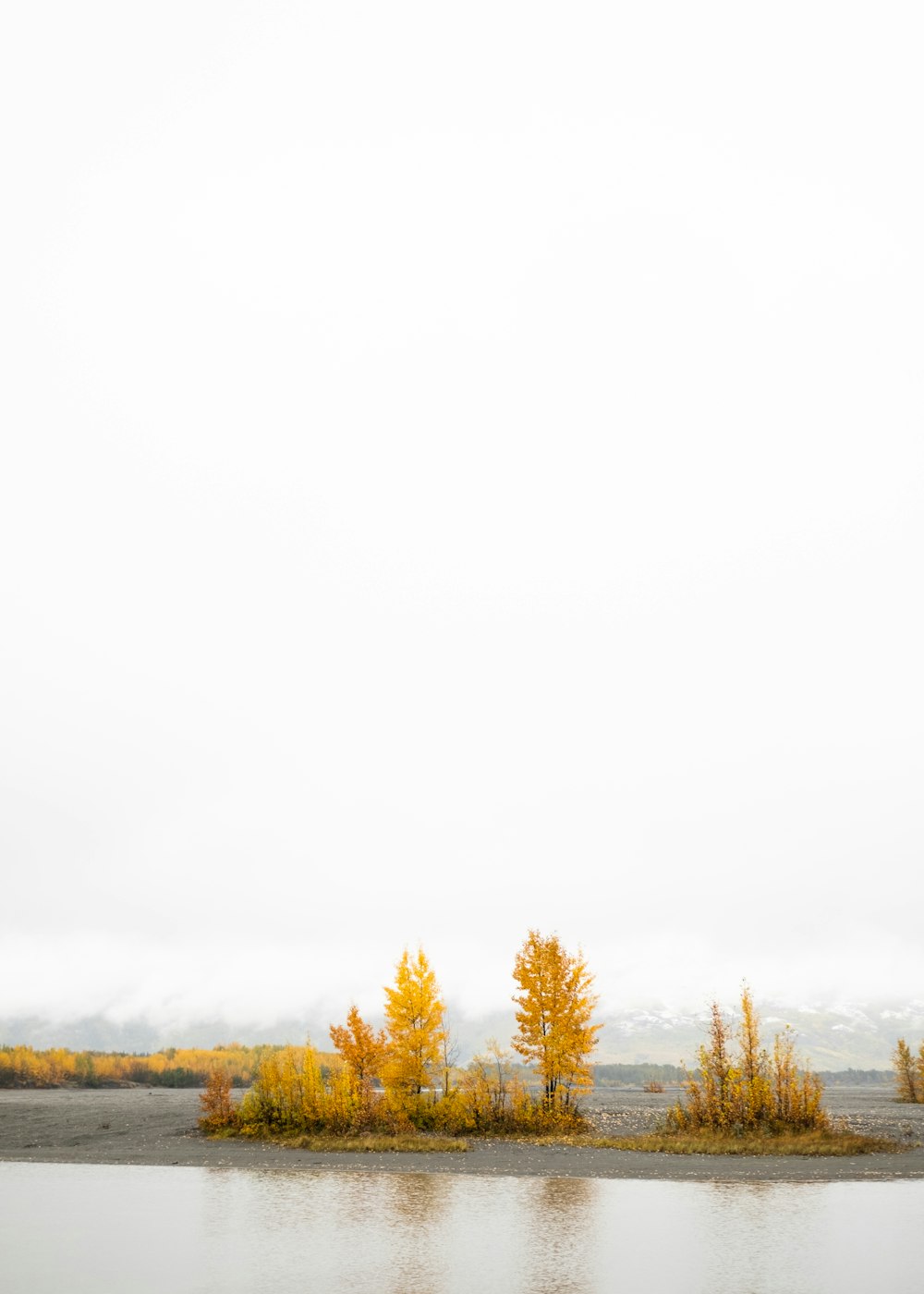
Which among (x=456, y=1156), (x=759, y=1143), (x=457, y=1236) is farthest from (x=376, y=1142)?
(x=457, y=1236)

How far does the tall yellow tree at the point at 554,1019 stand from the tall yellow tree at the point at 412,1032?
5.16 metres

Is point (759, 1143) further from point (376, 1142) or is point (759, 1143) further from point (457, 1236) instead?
point (457, 1236)

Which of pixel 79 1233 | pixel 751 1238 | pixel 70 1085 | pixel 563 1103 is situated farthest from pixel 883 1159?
pixel 70 1085

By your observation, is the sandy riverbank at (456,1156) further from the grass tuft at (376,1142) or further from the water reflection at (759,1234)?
the water reflection at (759,1234)

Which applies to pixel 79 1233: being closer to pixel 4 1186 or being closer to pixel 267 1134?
pixel 4 1186

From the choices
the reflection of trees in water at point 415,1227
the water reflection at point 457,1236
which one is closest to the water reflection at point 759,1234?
the water reflection at point 457,1236

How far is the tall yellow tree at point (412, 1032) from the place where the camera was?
5872cm

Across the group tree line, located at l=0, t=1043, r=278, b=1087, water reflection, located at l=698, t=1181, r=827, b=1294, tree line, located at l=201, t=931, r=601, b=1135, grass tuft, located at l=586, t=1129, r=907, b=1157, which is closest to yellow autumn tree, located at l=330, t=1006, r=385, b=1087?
tree line, located at l=201, t=931, r=601, b=1135

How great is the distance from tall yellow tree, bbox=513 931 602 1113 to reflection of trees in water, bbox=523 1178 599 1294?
15.2 m

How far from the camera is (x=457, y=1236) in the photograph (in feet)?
95.9

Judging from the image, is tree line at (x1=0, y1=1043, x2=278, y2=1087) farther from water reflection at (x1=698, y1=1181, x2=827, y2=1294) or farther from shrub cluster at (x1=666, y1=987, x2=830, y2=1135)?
water reflection at (x1=698, y1=1181, x2=827, y2=1294)

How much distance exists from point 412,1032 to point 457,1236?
3046cm

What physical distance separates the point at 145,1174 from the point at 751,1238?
101ft

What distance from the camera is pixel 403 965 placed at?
196 feet
